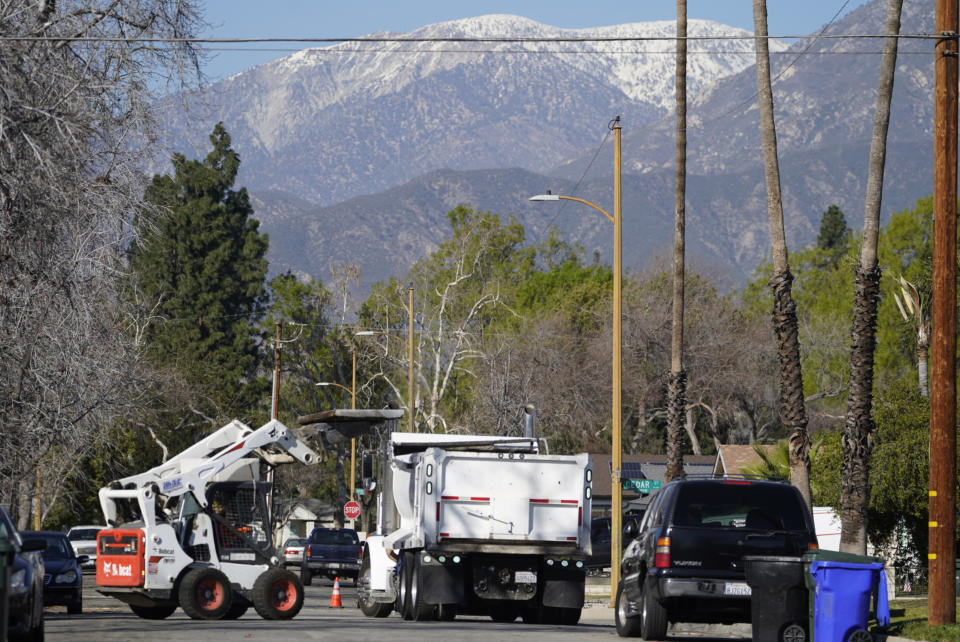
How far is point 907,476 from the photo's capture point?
3303 centimetres

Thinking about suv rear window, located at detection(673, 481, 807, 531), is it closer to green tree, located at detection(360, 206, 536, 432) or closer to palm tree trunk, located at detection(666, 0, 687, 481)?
palm tree trunk, located at detection(666, 0, 687, 481)

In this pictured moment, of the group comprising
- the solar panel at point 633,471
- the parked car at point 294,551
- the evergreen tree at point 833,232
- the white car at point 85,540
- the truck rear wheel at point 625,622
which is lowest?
the parked car at point 294,551

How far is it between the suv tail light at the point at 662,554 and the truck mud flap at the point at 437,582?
4666 millimetres

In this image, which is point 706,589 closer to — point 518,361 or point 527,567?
point 527,567

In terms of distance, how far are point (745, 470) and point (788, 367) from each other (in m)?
10.6

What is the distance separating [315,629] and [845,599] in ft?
23.3

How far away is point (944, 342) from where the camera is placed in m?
18.3

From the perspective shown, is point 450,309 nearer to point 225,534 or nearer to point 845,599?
point 225,534

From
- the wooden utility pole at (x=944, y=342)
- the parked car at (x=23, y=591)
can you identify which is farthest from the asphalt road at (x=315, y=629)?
the wooden utility pole at (x=944, y=342)

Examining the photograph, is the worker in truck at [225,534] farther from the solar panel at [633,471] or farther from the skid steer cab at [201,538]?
the solar panel at [633,471]

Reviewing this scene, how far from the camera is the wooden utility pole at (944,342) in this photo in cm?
1791

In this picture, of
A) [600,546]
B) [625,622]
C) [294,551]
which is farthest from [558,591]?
[294,551]

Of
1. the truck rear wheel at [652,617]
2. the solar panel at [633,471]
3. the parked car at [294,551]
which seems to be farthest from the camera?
the solar panel at [633,471]

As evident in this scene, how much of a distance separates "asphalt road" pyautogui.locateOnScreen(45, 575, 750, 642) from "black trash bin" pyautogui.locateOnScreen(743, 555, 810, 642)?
295 centimetres
